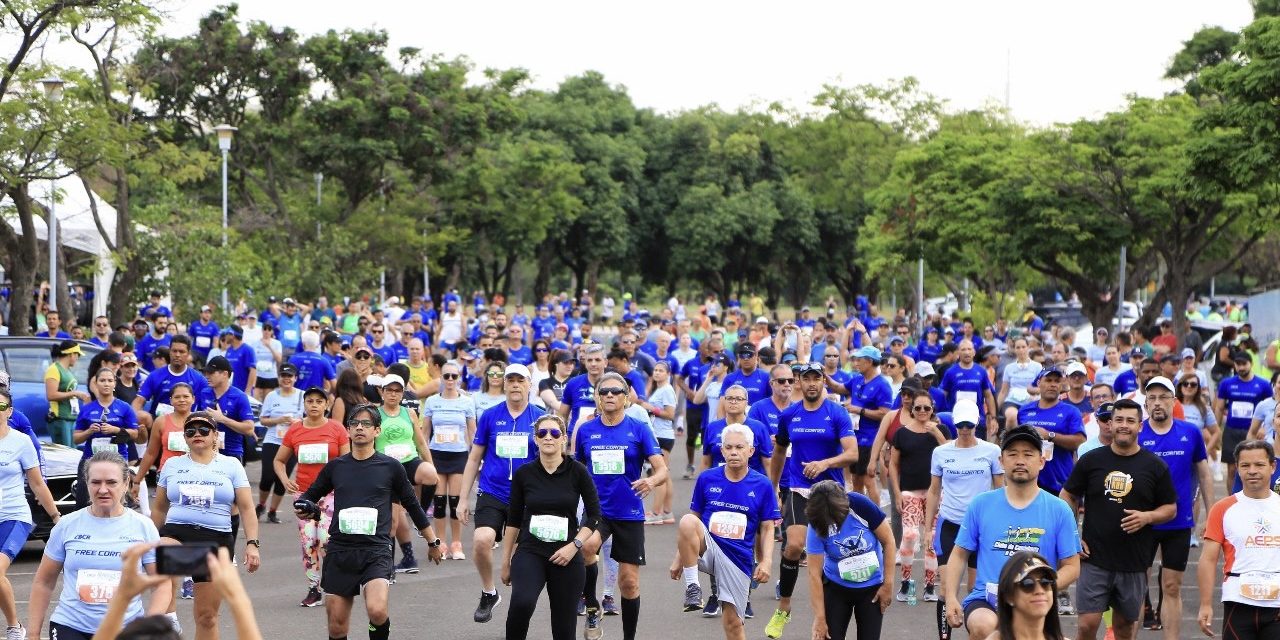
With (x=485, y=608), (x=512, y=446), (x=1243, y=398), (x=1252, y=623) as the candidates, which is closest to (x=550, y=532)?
(x=485, y=608)

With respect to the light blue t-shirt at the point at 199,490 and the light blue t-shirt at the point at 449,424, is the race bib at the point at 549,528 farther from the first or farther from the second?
the light blue t-shirt at the point at 449,424

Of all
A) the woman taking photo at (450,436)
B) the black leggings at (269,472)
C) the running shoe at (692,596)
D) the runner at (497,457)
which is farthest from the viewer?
the black leggings at (269,472)

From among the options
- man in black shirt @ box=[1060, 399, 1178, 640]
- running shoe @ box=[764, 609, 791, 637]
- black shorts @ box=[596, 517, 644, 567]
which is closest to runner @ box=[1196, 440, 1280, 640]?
man in black shirt @ box=[1060, 399, 1178, 640]

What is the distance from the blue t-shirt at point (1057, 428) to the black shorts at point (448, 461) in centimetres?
474

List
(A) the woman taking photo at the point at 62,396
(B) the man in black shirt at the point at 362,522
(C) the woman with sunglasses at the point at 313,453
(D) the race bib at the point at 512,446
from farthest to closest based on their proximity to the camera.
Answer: (A) the woman taking photo at the point at 62,396, (C) the woman with sunglasses at the point at 313,453, (D) the race bib at the point at 512,446, (B) the man in black shirt at the point at 362,522

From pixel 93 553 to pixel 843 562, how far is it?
383 centimetres

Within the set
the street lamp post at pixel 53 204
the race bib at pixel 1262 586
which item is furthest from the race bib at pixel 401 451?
the street lamp post at pixel 53 204

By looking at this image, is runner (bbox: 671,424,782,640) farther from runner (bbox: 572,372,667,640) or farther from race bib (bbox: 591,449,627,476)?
race bib (bbox: 591,449,627,476)

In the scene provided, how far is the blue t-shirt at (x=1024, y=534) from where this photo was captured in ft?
25.3

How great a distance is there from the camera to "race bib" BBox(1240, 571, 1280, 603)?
27.1 feet

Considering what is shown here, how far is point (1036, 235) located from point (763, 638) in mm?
24361

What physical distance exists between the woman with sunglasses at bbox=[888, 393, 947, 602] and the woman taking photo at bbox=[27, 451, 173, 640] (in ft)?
20.1

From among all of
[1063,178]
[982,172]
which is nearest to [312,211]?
[982,172]

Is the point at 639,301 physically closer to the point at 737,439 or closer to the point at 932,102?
the point at 932,102
